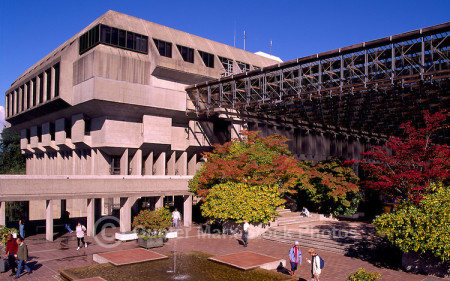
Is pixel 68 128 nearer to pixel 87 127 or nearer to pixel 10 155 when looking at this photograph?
pixel 87 127

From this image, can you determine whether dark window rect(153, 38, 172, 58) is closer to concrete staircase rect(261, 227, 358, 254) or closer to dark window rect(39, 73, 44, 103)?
dark window rect(39, 73, 44, 103)

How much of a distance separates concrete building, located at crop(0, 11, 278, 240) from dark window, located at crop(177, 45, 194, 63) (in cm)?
11

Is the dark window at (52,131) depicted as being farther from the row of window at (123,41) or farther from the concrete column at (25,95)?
the row of window at (123,41)

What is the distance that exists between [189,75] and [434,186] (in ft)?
90.5

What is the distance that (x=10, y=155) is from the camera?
7925cm

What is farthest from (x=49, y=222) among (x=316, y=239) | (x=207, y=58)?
(x=207, y=58)

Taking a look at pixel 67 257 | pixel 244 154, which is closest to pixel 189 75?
pixel 244 154

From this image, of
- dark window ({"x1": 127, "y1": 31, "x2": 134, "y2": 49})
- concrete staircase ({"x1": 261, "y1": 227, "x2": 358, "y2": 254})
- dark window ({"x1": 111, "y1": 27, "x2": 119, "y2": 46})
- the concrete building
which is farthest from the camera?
dark window ({"x1": 127, "y1": 31, "x2": 134, "y2": 49})

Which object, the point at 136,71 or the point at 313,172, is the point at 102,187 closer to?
the point at 136,71

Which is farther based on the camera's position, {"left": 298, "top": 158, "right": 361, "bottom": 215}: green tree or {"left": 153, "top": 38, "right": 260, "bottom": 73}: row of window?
{"left": 153, "top": 38, "right": 260, "bottom": 73}: row of window

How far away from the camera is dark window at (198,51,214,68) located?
4593 centimetres

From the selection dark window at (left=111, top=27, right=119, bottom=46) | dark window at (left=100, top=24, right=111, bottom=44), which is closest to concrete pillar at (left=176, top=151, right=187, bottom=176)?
dark window at (left=111, top=27, right=119, bottom=46)

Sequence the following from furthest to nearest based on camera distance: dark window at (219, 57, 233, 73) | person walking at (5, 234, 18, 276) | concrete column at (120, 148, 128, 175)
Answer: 1. dark window at (219, 57, 233, 73)
2. concrete column at (120, 148, 128, 175)
3. person walking at (5, 234, 18, 276)

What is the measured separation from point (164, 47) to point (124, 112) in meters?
8.62
